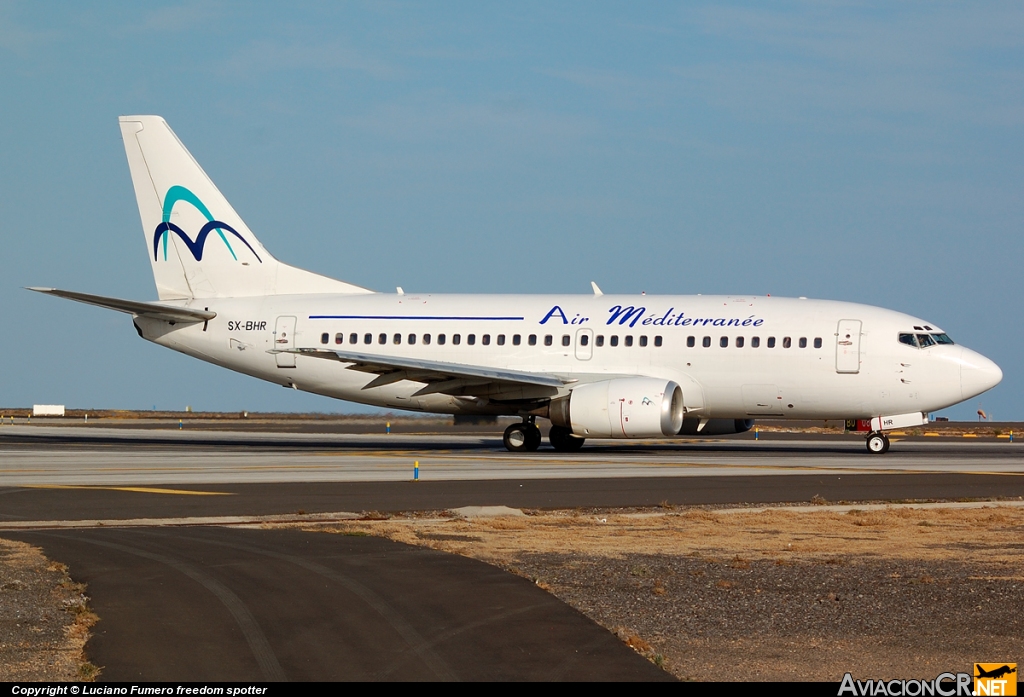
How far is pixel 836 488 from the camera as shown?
2173 cm

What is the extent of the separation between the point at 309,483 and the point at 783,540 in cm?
1043

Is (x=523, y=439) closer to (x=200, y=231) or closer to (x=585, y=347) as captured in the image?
(x=585, y=347)

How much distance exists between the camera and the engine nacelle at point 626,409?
30.8 m

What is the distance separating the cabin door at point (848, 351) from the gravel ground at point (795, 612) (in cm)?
1992

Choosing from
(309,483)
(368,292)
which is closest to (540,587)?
(309,483)

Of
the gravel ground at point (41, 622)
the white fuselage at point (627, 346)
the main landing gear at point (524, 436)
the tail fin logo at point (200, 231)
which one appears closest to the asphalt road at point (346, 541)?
the gravel ground at point (41, 622)

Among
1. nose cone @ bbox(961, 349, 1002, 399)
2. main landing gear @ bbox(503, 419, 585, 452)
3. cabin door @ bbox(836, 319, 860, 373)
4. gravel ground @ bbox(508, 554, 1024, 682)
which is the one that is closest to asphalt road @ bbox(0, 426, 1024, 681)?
gravel ground @ bbox(508, 554, 1024, 682)

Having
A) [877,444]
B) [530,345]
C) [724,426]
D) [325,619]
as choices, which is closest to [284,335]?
[530,345]

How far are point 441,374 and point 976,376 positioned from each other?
14515mm

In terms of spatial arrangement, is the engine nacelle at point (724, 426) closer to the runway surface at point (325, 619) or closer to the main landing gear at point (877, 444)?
the main landing gear at point (877, 444)

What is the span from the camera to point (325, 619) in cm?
908

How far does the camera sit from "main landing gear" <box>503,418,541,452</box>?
33.9 m

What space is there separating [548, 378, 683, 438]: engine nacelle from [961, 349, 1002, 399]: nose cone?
766cm

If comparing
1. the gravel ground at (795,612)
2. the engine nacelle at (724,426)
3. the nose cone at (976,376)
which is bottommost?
the gravel ground at (795,612)
